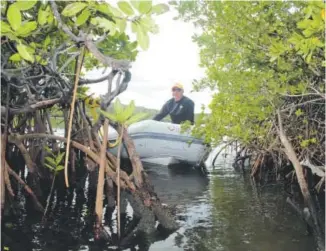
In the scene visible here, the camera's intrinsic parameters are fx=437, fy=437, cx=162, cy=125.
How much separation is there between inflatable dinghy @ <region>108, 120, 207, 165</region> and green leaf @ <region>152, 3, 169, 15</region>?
8766mm

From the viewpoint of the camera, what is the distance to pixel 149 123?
11.0 meters

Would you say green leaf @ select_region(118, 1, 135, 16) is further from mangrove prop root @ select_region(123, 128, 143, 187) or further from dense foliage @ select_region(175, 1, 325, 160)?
mangrove prop root @ select_region(123, 128, 143, 187)

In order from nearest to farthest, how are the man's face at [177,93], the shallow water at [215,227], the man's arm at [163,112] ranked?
the shallow water at [215,227] < the man's face at [177,93] < the man's arm at [163,112]

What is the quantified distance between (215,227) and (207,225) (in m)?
0.14

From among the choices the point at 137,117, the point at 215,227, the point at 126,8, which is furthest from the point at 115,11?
the point at 215,227

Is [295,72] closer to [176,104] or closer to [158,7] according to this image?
[158,7]

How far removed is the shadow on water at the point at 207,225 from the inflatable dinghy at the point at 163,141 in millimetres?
2374

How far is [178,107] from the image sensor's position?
11.7 metres

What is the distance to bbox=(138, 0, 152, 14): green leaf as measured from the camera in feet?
6.23

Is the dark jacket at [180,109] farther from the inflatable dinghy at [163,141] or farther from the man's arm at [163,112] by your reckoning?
the inflatable dinghy at [163,141]

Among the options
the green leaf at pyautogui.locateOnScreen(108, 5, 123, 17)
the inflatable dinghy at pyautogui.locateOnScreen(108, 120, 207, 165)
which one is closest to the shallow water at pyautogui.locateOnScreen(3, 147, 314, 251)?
the inflatable dinghy at pyautogui.locateOnScreen(108, 120, 207, 165)

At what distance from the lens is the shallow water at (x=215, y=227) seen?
491 centimetres

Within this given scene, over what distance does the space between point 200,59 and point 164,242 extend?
10.7 feet

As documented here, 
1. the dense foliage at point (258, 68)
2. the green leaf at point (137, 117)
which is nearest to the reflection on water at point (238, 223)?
the dense foliage at point (258, 68)
